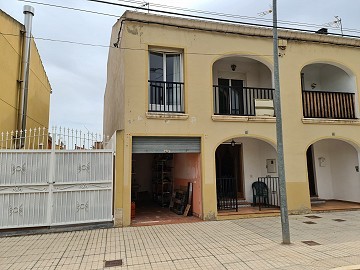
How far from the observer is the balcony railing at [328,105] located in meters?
10.8

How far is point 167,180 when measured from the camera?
40.6 feet

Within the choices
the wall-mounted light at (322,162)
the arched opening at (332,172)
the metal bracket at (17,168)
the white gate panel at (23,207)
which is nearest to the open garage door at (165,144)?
the white gate panel at (23,207)

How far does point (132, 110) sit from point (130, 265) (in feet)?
15.9

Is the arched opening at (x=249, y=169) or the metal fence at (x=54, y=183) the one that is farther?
the arched opening at (x=249, y=169)

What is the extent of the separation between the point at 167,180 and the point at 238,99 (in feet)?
15.8

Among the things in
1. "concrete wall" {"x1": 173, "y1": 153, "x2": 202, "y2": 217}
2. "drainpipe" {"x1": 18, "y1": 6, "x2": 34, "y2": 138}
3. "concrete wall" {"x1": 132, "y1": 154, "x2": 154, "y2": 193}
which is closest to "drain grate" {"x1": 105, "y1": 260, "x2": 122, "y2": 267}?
"concrete wall" {"x1": 173, "y1": 153, "x2": 202, "y2": 217}

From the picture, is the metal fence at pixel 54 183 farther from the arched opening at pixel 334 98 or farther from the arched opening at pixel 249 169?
the arched opening at pixel 334 98

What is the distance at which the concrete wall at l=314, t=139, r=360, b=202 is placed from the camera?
1140cm

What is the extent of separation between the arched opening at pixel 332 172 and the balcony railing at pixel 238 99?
12.2 ft

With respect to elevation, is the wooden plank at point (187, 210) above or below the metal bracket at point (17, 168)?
below

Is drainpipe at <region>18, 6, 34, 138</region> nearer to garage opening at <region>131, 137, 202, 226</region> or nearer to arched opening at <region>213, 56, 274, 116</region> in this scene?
garage opening at <region>131, 137, 202, 226</region>

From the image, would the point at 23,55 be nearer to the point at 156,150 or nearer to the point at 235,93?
the point at 156,150

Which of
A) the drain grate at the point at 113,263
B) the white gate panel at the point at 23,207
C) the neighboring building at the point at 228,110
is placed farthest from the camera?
the neighboring building at the point at 228,110

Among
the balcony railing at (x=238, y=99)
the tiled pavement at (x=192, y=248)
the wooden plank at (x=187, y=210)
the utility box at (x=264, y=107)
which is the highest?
the balcony railing at (x=238, y=99)
